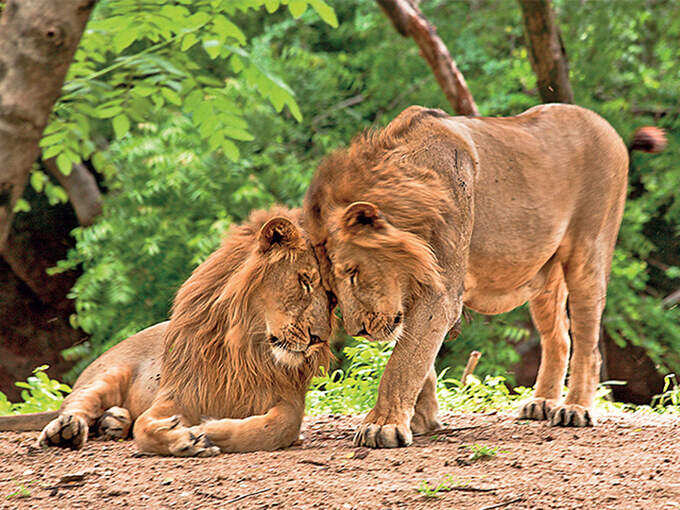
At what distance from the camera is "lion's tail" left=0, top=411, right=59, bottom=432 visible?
4352 mm

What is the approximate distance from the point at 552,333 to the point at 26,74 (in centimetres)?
378

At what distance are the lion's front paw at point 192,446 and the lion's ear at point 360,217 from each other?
1037 millimetres

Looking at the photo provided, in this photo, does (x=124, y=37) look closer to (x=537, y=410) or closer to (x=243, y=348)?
(x=243, y=348)

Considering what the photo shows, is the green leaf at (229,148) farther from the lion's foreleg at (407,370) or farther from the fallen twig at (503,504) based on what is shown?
the fallen twig at (503,504)

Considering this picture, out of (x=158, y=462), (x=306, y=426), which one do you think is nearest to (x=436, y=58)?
(x=306, y=426)

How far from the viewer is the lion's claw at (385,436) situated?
136 inches

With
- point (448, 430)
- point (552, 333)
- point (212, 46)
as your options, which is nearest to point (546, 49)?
point (552, 333)

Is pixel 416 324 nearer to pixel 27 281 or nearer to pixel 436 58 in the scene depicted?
pixel 436 58

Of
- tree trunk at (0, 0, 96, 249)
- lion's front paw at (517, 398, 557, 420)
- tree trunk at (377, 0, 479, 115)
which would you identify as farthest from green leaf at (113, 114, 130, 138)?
tree trunk at (377, 0, 479, 115)

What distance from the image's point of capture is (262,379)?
3650mm

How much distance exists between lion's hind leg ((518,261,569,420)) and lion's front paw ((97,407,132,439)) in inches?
85.4

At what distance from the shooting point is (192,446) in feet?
11.2

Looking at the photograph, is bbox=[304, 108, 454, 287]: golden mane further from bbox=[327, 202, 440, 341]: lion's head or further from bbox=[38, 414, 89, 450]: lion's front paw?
bbox=[38, 414, 89, 450]: lion's front paw

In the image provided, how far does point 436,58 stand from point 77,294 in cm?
459
